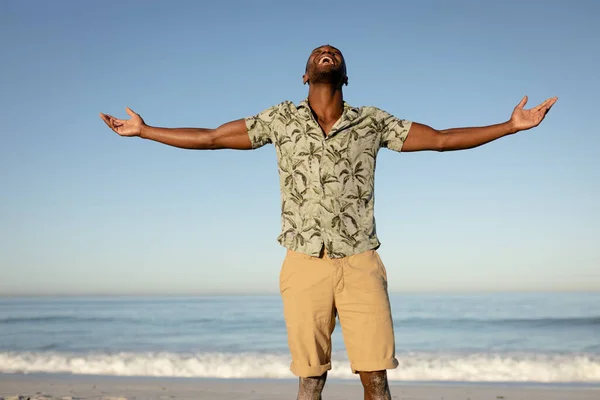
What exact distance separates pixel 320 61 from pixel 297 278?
1182mm

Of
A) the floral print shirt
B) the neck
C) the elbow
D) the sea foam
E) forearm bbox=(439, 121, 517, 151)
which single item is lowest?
the sea foam

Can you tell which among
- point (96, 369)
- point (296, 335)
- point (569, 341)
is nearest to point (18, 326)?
point (96, 369)

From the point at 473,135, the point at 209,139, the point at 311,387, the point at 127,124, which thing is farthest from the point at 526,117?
the point at 127,124

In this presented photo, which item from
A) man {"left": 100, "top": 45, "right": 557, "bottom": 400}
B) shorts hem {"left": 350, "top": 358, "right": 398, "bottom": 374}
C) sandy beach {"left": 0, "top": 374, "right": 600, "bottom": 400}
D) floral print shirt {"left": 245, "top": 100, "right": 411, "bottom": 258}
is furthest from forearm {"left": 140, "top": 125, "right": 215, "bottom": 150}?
sandy beach {"left": 0, "top": 374, "right": 600, "bottom": 400}

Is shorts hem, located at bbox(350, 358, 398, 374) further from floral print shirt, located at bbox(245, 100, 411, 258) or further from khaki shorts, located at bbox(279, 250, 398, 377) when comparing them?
floral print shirt, located at bbox(245, 100, 411, 258)

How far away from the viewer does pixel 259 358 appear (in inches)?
610

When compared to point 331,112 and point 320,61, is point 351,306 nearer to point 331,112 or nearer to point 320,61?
point 331,112

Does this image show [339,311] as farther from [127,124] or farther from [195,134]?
[127,124]

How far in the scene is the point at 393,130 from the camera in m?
3.72

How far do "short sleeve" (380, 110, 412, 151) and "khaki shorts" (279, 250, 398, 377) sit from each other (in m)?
0.70

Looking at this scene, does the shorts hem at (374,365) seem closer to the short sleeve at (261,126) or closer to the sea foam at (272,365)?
the short sleeve at (261,126)

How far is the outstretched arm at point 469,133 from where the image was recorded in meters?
3.70

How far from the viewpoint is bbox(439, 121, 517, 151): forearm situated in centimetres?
371

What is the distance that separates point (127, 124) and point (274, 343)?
15679 mm
